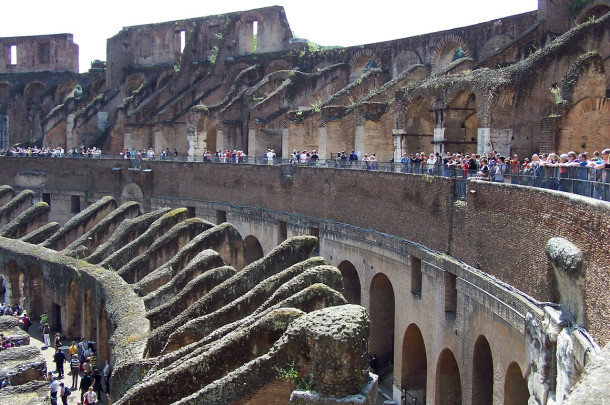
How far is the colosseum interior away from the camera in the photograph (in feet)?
39.8

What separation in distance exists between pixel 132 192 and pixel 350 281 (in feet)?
54.3

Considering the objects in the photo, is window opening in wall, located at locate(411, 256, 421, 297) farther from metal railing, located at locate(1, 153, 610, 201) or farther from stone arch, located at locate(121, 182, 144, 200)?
stone arch, located at locate(121, 182, 144, 200)

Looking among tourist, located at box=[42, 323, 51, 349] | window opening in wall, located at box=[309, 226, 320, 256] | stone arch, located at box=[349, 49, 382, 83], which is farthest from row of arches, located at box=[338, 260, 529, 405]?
stone arch, located at box=[349, 49, 382, 83]

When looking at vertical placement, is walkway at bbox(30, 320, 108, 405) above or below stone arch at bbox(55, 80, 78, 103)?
below

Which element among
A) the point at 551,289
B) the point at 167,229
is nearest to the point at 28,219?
the point at 167,229

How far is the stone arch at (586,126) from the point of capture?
60.9ft

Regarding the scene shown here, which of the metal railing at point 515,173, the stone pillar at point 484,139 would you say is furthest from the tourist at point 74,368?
the stone pillar at point 484,139

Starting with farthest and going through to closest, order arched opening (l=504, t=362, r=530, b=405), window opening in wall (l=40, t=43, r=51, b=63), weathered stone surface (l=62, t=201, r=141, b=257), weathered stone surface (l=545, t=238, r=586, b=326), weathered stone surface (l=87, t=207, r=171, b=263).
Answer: window opening in wall (l=40, t=43, r=51, b=63) < weathered stone surface (l=62, t=201, r=141, b=257) < weathered stone surface (l=87, t=207, r=171, b=263) < arched opening (l=504, t=362, r=530, b=405) < weathered stone surface (l=545, t=238, r=586, b=326)

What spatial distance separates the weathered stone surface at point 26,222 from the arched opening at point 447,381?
21696 mm

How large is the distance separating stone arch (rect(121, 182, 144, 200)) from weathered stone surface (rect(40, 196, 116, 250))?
2970 mm

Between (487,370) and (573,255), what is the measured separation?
4.92 m

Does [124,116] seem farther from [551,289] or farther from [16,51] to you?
[551,289]

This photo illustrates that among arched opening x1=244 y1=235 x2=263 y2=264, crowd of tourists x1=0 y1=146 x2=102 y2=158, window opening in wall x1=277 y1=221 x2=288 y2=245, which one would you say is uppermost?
crowd of tourists x1=0 y1=146 x2=102 y2=158

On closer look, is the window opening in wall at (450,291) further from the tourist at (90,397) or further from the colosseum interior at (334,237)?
the tourist at (90,397)
